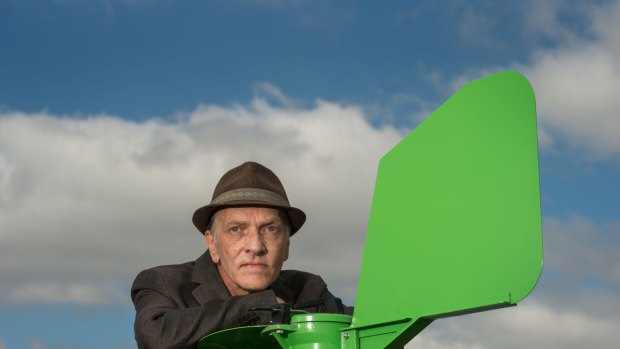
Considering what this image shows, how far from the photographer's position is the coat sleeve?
4027 mm

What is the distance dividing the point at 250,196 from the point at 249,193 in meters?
0.03

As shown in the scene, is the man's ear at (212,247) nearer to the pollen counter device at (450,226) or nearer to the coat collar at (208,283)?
the coat collar at (208,283)

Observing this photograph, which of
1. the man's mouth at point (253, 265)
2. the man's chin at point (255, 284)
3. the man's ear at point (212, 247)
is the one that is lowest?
the man's chin at point (255, 284)

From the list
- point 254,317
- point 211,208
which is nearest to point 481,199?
point 254,317

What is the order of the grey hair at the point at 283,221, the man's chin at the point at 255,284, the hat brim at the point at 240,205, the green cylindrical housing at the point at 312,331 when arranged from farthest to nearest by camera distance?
the grey hair at the point at 283,221 → the hat brim at the point at 240,205 → the man's chin at the point at 255,284 → the green cylindrical housing at the point at 312,331

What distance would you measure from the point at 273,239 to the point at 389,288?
1652 mm

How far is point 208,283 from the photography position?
5.21 m

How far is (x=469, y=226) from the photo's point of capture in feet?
10.4

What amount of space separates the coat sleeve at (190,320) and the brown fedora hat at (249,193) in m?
0.77

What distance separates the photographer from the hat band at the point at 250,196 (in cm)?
493

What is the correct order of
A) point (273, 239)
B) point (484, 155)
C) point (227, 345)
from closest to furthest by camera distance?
point (484, 155) < point (227, 345) < point (273, 239)

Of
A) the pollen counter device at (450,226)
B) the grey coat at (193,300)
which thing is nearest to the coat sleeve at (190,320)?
the grey coat at (193,300)

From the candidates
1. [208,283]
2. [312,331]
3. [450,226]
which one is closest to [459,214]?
[450,226]

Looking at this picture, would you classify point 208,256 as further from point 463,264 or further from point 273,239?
point 463,264
